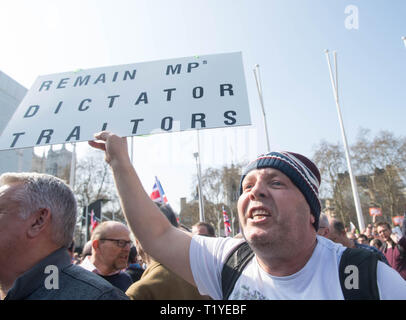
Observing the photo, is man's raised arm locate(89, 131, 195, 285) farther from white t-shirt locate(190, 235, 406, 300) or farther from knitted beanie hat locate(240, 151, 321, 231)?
knitted beanie hat locate(240, 151, 321, 231)

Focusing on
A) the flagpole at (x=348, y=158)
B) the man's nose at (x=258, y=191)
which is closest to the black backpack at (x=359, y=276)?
the man's nose at (x=258, y=191)

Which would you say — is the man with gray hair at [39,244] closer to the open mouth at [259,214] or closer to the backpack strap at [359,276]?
the open mouth at [259,214]

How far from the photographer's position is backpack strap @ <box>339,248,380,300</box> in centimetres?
108

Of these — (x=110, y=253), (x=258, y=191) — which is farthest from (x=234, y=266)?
(x=110, y=253)

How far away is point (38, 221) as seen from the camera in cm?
162

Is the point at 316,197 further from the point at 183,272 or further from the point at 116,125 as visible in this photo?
the point at 116,125

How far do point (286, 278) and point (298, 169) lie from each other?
516 millimetres

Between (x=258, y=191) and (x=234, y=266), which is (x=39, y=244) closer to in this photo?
(x=234, y=266)

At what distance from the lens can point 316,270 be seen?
1307 millimetres

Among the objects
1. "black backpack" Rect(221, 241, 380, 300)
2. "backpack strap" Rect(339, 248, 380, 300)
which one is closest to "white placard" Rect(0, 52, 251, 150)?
"black backpack" Rect(221, 241, 380, 300)

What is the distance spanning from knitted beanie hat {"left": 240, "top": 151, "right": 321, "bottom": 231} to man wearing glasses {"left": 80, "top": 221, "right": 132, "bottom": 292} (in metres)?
2.04

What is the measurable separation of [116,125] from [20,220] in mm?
934

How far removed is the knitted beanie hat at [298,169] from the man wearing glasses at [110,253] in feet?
6.68

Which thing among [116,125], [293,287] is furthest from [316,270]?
[116,125]
